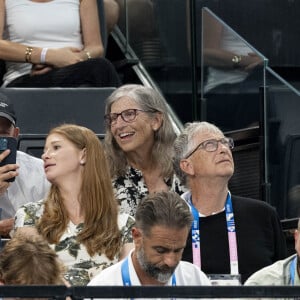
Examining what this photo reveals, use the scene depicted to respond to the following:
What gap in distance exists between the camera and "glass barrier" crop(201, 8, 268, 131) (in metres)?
9.68

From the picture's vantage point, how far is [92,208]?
775 cm

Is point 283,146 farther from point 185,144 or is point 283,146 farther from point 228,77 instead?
point 185,144

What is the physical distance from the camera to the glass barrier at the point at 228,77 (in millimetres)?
9680

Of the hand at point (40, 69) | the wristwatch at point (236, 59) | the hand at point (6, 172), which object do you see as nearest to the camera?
the hand at point (6, 172)

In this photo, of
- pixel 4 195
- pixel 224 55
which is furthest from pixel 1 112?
pixel 224 55

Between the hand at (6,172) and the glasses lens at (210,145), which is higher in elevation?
the glasses lens at (210,145)

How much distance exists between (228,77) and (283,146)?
91cm

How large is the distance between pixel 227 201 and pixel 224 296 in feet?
7.10

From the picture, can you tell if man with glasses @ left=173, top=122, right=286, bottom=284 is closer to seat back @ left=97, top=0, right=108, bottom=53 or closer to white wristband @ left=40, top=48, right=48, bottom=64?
white wristband @ left=40, top=48, right=48, bottom=64

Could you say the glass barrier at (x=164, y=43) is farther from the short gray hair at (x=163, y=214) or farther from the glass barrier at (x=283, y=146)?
the short gray hair at (x=163, y=214)

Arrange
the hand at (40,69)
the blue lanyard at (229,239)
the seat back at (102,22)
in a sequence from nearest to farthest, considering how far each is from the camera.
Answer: the blue lanyard at (229,239) < the hand at (40,69) < the seat back at (102,22)

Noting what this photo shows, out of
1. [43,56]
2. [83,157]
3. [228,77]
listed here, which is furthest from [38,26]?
[83,157]

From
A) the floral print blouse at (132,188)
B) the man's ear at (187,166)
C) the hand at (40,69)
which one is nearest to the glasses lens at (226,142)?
the man's ear at (187,166)

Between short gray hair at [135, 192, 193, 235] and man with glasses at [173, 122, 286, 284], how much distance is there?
693mm
